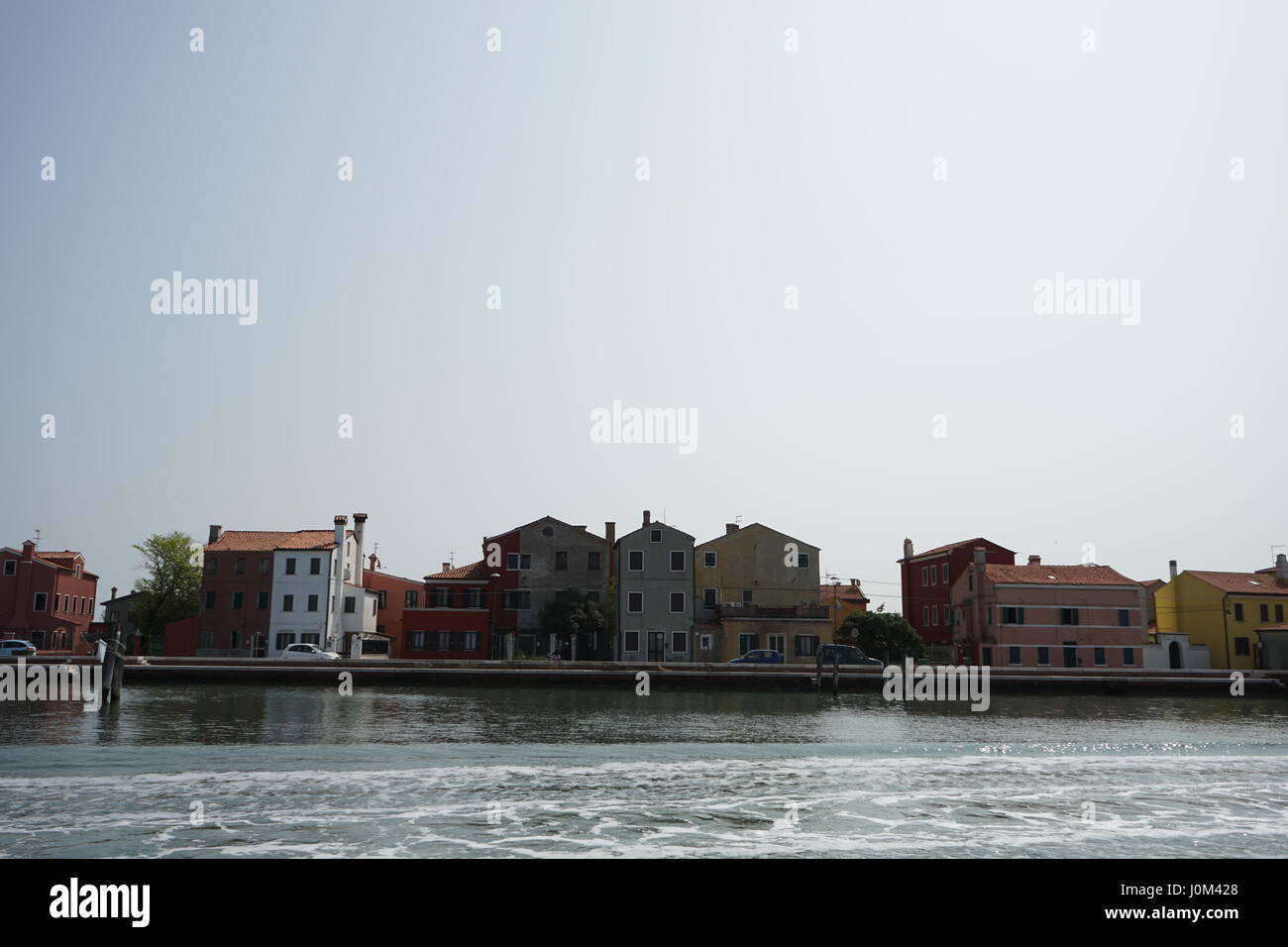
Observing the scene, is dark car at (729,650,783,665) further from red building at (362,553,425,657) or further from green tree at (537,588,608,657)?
red building at (362,553,425,657)

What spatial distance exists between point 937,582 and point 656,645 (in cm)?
2642

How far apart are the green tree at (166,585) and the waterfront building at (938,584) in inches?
2253

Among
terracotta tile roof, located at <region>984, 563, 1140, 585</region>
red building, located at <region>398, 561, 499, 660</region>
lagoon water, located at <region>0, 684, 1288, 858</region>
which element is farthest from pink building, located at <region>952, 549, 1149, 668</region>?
red building, located at <region>398, 561, 499, 660</region>

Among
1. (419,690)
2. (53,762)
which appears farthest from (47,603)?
(53,762)

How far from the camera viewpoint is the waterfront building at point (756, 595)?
65625 millimetres

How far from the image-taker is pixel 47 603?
72.1 metres

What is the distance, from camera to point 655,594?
6631 centimetres

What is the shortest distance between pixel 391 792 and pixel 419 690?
105 ft

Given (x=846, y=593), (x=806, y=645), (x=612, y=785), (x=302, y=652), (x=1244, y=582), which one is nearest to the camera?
(x=612, y=785)

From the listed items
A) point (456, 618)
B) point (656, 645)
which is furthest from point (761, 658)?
point (456, 618)

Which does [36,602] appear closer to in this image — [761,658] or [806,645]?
[761,658]

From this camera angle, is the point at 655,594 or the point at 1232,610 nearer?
the point at 655,594

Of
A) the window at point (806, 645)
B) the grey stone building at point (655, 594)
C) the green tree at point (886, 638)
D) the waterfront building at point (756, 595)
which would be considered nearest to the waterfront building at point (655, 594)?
the grey stone building at point (655, 594)
